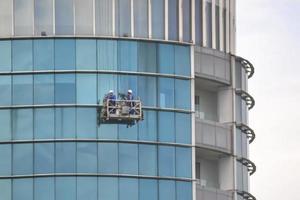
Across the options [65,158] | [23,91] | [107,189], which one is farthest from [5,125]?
[107,189]

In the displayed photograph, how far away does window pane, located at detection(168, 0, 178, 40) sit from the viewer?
408 feet

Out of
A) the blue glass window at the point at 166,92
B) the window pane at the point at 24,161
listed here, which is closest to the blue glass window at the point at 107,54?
the blue glass window at the point at 166,92

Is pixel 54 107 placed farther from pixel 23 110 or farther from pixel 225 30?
pixel 225 30

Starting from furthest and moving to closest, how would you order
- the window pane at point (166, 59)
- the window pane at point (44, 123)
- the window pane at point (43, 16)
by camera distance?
the window pane at point (166, 59) < the window pane at point (43, 16) < the window pane at point (44, 123)

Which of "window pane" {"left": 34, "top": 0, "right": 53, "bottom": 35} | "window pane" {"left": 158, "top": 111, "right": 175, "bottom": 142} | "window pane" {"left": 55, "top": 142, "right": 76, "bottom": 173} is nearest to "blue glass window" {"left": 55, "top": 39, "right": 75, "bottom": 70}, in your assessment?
"window pane" {"left": 34, "top": 0, "right": 53, "bottom": 35}

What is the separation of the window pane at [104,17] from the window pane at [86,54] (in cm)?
116

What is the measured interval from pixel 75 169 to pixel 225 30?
54.3ft

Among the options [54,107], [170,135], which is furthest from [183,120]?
[54,107]

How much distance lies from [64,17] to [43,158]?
33.0 ft

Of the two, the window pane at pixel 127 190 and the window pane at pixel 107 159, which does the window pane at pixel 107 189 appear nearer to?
the window pane at pixel 127 190

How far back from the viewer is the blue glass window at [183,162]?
122 metres

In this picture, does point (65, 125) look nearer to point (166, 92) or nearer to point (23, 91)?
point (23, 91)

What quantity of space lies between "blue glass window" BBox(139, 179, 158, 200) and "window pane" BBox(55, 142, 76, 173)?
15.6ft

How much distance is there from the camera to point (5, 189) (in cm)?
12006
